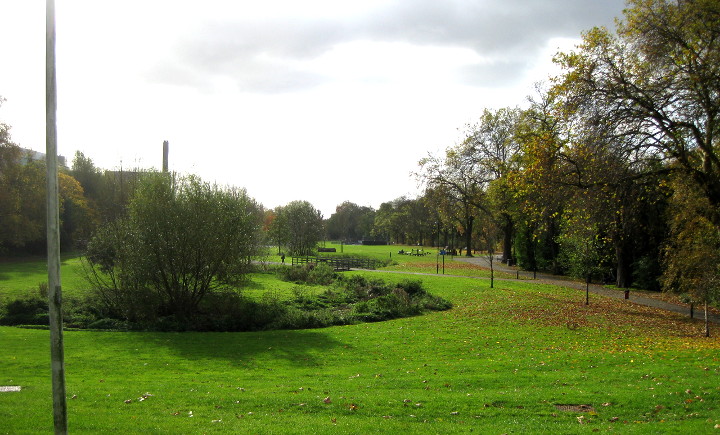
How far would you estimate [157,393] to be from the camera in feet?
29.8

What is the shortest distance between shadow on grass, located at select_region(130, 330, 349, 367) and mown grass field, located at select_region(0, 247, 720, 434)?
68 mm

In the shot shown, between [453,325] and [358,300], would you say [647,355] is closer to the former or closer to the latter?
[453,325]

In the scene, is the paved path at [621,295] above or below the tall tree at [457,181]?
below

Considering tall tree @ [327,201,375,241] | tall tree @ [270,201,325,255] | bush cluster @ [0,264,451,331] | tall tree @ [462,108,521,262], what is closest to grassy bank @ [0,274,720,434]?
bush cluster @ [0,264,451,331]

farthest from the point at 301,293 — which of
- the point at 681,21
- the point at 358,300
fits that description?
the point at 681,21

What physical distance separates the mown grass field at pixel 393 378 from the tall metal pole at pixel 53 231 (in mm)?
1942

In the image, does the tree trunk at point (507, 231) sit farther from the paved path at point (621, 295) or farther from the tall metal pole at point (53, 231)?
the tall metal pole at point (53, 231)

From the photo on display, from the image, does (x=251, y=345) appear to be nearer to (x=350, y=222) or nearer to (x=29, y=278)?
(x=29, y=278)

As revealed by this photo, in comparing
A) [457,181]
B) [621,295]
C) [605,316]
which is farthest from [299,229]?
[605,316]

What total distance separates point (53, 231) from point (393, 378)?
7.91 metres

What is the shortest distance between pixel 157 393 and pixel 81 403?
4.27 ft

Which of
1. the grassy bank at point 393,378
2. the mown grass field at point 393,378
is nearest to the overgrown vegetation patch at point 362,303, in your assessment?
the grassy bank at point 393,378

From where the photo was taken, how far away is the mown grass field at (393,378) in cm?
710

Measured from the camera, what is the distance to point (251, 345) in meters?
16.5
